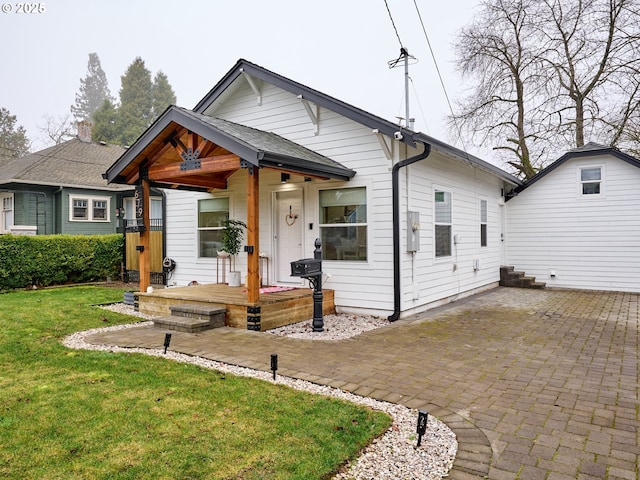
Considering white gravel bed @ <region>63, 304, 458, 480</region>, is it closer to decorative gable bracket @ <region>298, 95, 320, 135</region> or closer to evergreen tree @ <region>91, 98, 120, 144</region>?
decorative gable bracket @ <region>298, 95, 320, 135</region>

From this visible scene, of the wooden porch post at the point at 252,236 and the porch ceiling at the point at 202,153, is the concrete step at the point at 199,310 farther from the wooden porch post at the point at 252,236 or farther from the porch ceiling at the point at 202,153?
the porch ceiling at the point at 202,153

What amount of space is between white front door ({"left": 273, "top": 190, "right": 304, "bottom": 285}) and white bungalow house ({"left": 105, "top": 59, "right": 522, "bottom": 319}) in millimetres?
21

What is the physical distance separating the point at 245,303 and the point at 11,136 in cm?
3852

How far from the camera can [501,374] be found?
4.19m

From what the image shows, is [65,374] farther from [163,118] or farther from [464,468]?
[163,118]

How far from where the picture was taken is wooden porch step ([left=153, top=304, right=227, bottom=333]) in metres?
5.90

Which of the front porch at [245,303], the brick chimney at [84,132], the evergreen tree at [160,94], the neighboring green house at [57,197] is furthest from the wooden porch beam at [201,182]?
the evergreen tree at [160,94]

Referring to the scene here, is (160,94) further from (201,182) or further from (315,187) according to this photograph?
(315,187)

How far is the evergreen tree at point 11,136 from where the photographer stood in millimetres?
33922

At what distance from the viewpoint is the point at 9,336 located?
18.1ft

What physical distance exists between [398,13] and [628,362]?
571cm

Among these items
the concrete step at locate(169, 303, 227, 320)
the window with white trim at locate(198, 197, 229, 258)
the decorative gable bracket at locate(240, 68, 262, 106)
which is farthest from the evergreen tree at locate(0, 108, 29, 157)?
the concrete step at locate(169, 303, 227, 320)

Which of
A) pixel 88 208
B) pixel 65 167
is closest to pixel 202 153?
pixel 88 208

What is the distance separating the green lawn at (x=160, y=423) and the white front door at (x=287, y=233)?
158 inches
